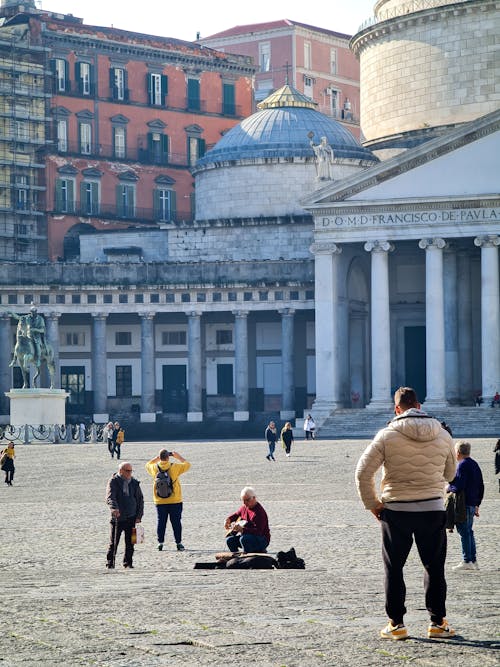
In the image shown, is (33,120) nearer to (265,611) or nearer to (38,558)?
(38,558)

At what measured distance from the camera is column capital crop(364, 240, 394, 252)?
75375 millimetres

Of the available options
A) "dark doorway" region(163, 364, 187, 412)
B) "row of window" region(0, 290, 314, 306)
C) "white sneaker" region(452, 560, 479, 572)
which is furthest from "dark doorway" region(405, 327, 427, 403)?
"white sneaker" region(452, 560, 479, 572)

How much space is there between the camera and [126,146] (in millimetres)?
104500

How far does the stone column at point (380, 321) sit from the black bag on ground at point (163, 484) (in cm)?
4915

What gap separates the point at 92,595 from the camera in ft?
59.9

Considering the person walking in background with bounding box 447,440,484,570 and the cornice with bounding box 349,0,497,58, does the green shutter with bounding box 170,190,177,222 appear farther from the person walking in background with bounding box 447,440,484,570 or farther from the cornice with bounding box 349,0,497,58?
the person walking in background with bounding box 447,440,484,570

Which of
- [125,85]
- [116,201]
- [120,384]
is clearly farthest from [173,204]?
[120,384]

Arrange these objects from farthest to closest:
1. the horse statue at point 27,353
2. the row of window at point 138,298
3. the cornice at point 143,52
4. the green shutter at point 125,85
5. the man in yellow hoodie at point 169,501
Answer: the green shutter at point 125,85, the cornice at point 143,52, the row of window at point 138,298, the horse statue at point 27,353, the man in yellow hoodie at point 169,501

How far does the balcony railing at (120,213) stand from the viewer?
328 feet

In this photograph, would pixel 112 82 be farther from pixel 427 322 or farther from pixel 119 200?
pixel 427 322

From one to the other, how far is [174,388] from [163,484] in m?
60.4

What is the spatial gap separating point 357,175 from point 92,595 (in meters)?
57.1

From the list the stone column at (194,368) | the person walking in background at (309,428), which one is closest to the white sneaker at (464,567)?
the person walking in background at (309,428)

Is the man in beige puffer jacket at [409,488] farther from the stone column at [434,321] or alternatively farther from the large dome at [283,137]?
the large dome at [283,137]
